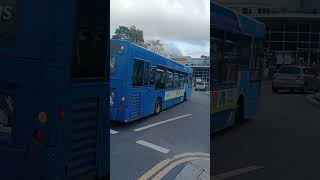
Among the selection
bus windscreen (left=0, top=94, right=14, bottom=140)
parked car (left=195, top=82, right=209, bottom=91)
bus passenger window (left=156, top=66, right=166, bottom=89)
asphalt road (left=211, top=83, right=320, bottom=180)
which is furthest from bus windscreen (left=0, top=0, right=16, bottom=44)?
asphalt road (left=211, top=83, right=320, bottom=180)

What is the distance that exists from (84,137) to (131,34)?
549mm

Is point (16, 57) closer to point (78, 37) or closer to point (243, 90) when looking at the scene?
point (78, 37)

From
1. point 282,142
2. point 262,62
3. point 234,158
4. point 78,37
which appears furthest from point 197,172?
point 78,37

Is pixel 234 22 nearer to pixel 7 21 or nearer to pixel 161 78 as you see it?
pixel 161 78

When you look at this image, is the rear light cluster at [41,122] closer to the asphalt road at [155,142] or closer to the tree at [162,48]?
the asphalt road at [155,142]

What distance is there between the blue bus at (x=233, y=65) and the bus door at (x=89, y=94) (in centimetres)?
49

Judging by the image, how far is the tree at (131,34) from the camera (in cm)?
211

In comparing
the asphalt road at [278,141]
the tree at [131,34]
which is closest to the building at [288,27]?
the asphalt road at [278,141]

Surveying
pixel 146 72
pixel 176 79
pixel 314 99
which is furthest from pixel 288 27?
pixel 146 72

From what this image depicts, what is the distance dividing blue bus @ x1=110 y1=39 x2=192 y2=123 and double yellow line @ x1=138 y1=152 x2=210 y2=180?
0.77 ft

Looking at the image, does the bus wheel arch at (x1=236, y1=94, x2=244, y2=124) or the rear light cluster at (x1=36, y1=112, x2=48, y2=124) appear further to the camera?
the bus wheel arch at (x1=236, y1=94, x2=244, y2=124)

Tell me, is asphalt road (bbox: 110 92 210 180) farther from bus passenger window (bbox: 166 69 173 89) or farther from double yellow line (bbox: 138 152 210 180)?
bus passenger window (bbox: 166 69 173 89)

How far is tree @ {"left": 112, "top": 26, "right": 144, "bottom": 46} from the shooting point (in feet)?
6.92

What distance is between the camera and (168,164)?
87.4 inches
